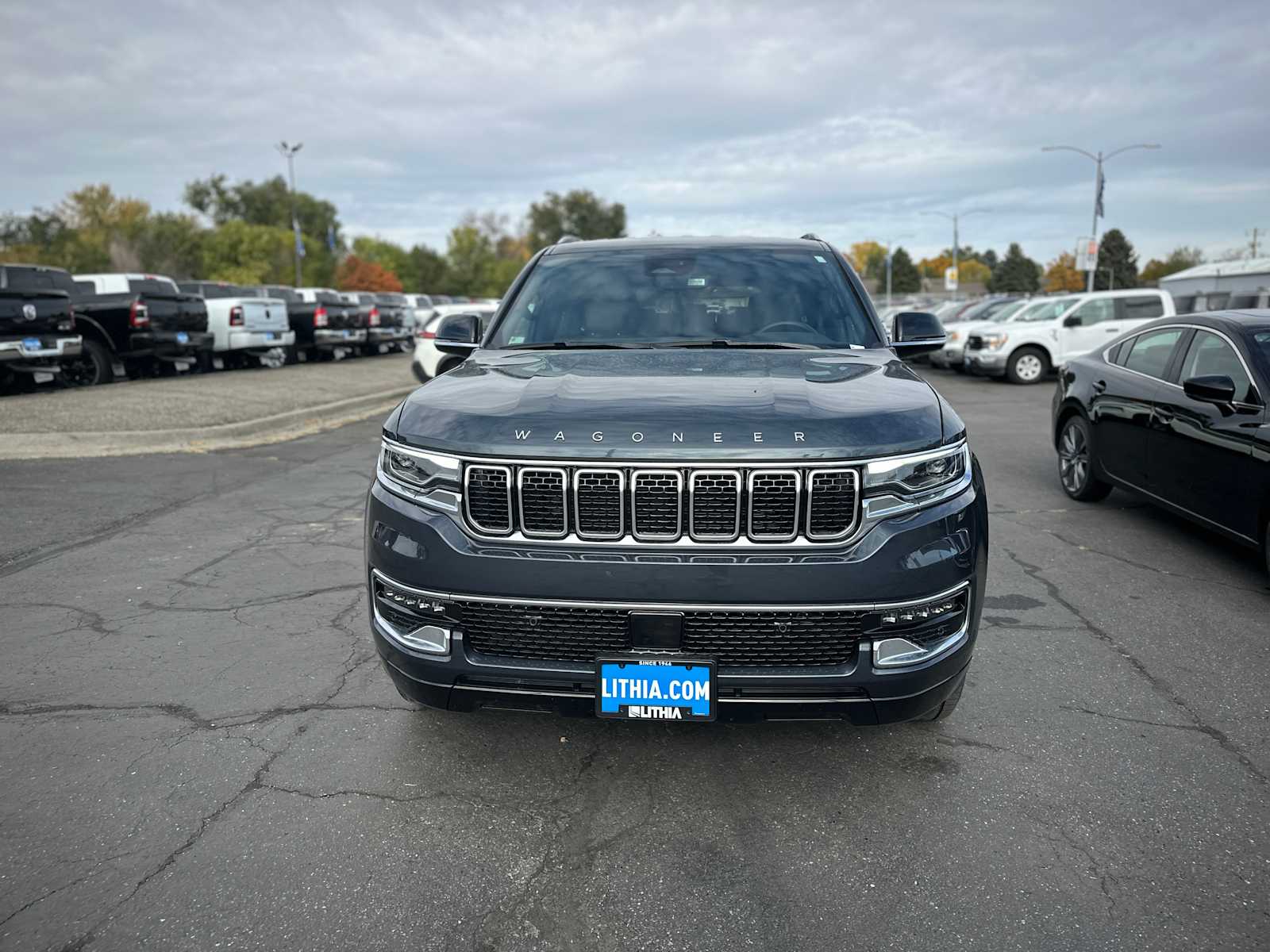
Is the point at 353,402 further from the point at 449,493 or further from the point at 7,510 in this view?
the point at 449,493

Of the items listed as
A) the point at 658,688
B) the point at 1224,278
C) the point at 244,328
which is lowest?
the point at 658,688

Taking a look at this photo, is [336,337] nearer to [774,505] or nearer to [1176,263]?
[774,505]

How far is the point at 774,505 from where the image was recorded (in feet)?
9.42

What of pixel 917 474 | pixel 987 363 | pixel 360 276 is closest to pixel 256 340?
pixel 987 363

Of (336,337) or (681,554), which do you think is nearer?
(681,554)

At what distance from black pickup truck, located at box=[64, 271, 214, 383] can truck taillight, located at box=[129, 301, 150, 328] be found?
1 cm

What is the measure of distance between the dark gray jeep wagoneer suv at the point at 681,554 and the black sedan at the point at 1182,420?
342 centimetres

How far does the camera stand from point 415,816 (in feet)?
10.2

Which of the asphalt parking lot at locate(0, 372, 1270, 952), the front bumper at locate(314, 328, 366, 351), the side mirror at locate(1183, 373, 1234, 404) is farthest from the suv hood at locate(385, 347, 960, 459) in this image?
the front bumper at locate(314, 328, 366, 351)

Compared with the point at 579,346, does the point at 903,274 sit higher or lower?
higher

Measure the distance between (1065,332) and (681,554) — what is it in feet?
64.2

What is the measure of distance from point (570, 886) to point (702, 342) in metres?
2.28

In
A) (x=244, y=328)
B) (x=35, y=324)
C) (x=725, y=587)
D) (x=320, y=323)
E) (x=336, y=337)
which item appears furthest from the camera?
(x=336, y=337)

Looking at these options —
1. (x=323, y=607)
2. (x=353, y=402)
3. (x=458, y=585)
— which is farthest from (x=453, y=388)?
(x=353, y=402)
